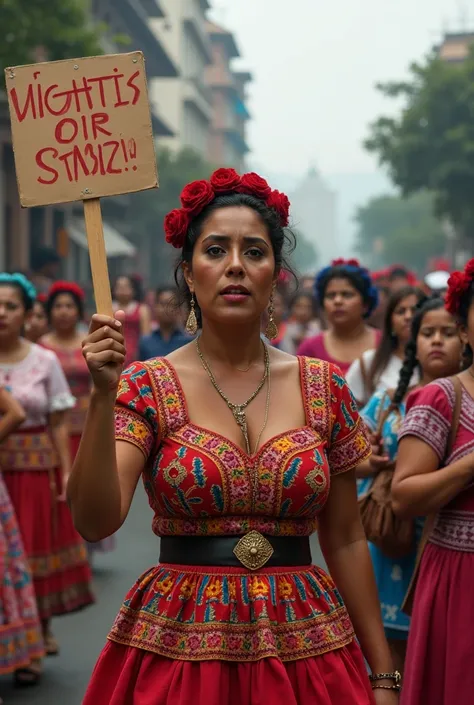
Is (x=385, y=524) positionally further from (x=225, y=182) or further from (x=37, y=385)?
(x=37, y=385)

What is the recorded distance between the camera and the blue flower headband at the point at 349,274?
8.36 meters

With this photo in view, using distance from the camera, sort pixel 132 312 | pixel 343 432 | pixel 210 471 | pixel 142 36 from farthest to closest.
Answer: pixel 142 36
pixel 132 312
pixel 343 432
pixel 210 471

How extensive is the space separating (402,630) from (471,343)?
5.19ft

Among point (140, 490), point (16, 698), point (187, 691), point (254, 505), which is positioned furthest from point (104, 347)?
point (140, 490)

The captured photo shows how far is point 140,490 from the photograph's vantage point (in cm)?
1448

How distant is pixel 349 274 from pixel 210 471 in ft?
16.9

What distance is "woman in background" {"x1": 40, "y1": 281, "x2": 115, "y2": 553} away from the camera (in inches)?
383

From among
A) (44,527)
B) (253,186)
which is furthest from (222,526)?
(44,527)

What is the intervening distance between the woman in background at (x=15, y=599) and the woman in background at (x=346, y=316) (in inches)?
80.4

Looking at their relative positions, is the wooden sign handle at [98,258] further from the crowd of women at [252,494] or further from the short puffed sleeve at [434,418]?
the short puffed sleeve at [434,418]

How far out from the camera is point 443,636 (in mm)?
4352

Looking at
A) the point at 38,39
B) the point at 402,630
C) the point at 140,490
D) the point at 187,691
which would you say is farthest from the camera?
the point at 38,39

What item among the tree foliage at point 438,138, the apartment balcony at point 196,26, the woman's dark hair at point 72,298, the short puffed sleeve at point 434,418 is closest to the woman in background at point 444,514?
the short puffed sleeve at point 434,418

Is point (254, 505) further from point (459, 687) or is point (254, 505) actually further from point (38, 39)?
point (38, 39)
